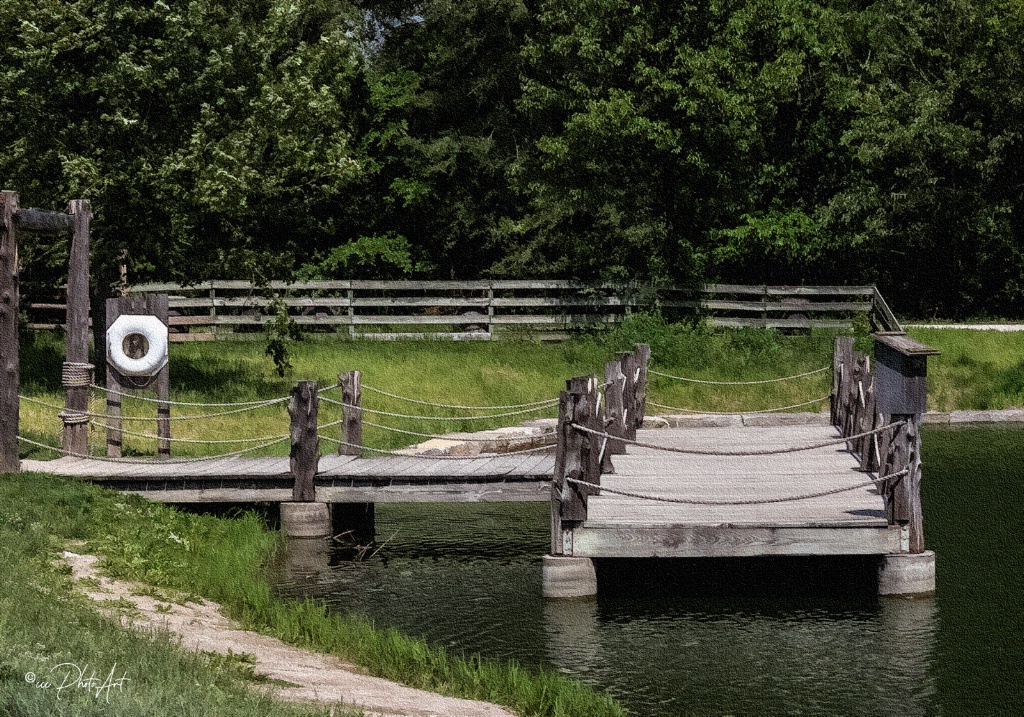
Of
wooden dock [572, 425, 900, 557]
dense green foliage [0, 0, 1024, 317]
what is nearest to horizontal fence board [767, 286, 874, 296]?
dense green foliage [0, 0, 1024, 317]

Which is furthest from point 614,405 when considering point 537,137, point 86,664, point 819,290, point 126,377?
point 537,137

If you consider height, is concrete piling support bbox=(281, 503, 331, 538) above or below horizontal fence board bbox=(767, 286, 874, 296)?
below

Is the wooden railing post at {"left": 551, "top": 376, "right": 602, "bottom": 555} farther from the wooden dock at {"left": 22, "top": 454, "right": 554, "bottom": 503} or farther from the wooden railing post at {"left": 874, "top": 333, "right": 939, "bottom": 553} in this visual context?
the wooden railing post at {"left": 874, "top": 333, "right": 939, "bottom": 553}

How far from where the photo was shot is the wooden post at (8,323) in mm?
17312

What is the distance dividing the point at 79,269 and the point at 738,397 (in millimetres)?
14556

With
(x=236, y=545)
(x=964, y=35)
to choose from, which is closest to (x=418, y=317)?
(x=964, y=35)

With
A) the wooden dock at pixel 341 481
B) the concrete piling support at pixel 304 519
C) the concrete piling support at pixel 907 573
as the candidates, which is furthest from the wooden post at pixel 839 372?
the concrete piling support at pixel 304 519

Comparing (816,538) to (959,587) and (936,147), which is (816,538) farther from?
(936,147)

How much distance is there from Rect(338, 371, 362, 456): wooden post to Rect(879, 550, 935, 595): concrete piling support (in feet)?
25.8

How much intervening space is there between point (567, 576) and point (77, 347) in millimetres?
8015

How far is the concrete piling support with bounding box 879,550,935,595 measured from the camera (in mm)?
14242

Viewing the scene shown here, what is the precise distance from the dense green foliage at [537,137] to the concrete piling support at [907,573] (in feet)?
47.8

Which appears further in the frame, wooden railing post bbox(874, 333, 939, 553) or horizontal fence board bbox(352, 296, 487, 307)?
horizontal fence board bbox(352, 296, 487, 307)

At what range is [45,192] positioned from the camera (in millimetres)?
25953
